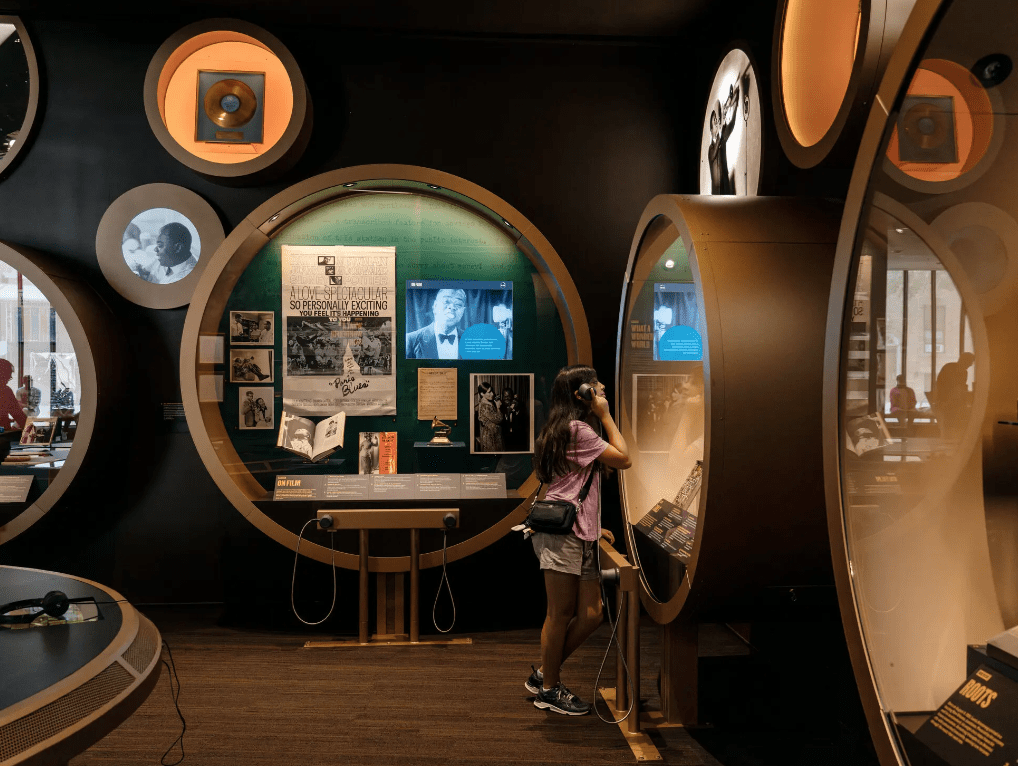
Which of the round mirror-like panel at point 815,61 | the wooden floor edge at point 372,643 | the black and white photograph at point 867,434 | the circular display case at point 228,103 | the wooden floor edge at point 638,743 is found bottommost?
the wooden floor edge at point 372,643

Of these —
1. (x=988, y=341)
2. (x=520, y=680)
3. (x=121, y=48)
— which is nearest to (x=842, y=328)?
(x=988, y=341)

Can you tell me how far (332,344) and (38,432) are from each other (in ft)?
5.14

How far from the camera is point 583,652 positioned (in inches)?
144

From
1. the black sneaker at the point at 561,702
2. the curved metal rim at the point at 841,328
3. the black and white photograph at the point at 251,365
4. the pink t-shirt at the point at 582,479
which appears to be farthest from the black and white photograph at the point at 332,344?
the curved metal rim at the point at 841,328

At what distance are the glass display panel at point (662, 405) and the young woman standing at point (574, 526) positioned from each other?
260 mm

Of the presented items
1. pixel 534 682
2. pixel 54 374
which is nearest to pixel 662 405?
pixel 534 682

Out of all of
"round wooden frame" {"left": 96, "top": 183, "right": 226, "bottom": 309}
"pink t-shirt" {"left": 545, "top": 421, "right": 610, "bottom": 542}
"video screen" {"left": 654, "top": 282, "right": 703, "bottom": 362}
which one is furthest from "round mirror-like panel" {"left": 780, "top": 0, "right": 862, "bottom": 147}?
"round wooden frame" {"left": 96, "top": 183, "right": 226, "bottom": 309}

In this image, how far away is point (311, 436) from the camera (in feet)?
13.2

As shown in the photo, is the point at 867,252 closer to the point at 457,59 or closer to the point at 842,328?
the point at 842,328

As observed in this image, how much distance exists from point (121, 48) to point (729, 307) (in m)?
3.74

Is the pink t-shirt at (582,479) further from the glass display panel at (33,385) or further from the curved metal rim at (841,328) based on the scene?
the glass display panel at (33,385)

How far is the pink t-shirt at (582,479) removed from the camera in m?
2.89

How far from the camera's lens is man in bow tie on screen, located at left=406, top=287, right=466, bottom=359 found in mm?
4070

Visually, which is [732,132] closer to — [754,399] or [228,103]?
[754,399]
